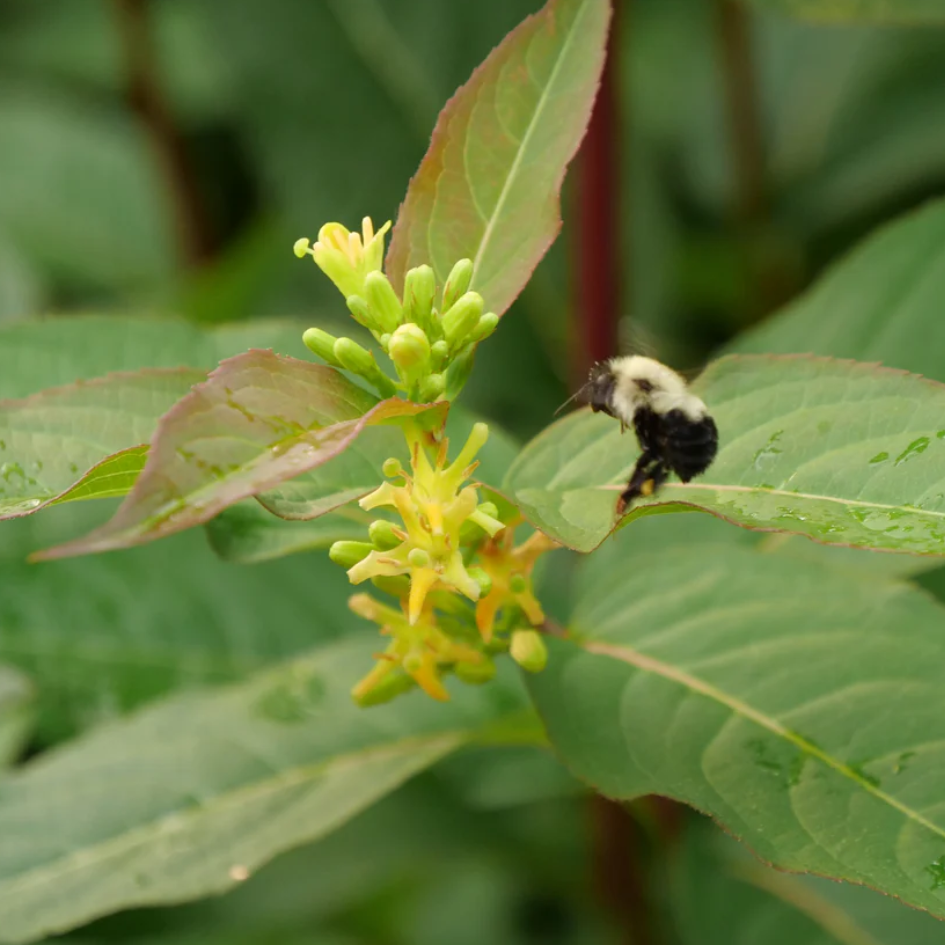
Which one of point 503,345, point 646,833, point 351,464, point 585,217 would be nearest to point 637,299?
point 503,345

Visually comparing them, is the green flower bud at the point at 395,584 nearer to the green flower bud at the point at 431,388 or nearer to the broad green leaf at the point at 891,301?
the green flower bud at the point at 431,388

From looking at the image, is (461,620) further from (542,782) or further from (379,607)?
(542,782)

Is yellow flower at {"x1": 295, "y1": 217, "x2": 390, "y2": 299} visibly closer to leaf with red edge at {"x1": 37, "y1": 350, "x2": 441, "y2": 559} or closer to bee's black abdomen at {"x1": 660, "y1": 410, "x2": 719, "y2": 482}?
leaf with red edge at {"x1": 37, "y1": 350, "x2": 441, "y2": 559}

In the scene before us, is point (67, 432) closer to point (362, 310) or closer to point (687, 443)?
point (362, 310)

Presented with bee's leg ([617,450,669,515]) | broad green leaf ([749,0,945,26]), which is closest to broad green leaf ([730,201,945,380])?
broad green leaf ([749,0,945,26])

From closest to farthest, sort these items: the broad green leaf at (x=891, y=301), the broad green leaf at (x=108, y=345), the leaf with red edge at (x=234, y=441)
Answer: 1. the leaf with red edge at (x=234, y=441)
2. the broad green leaf at (x=108, y=345)
3. the broad green leaf at (x=891, y=301)

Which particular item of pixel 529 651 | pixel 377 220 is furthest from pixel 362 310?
pixel 377 220

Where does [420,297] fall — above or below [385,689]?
above

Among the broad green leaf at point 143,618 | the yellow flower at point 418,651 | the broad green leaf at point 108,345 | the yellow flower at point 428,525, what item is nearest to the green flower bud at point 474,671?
the yellow flower at point 418,651
